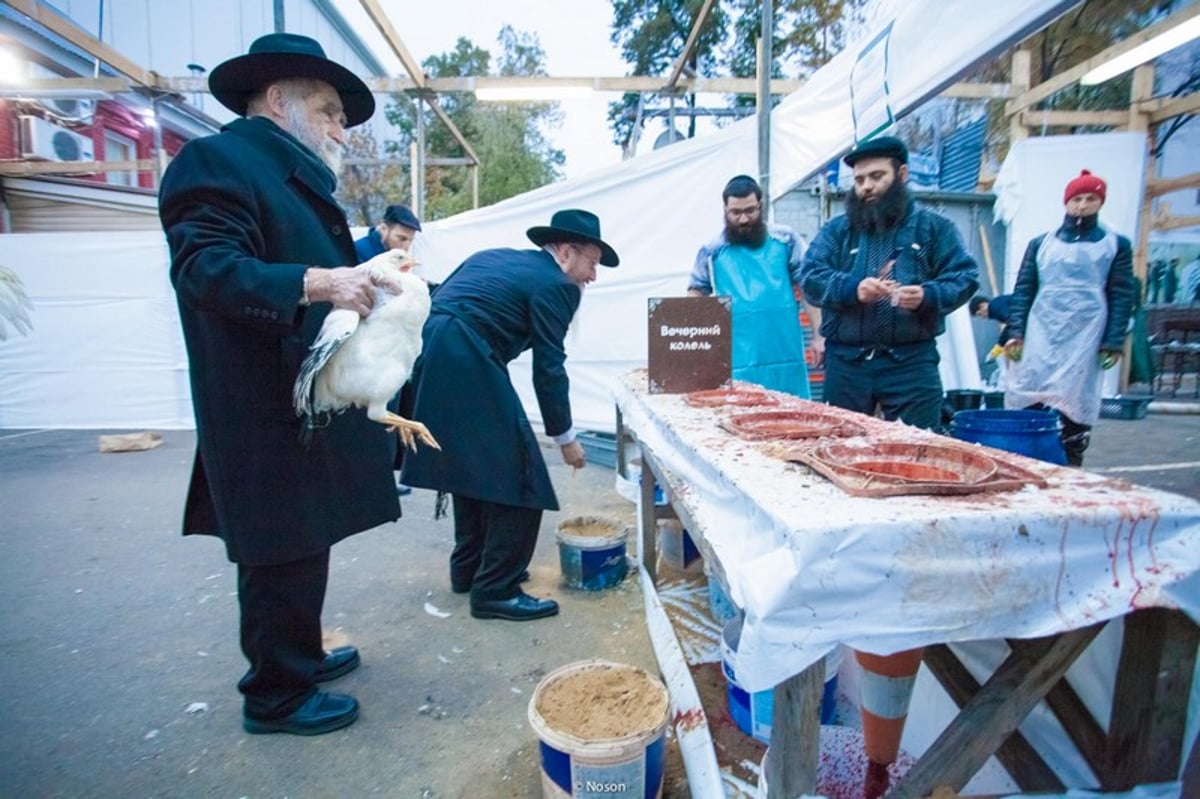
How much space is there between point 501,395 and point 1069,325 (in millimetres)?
3200

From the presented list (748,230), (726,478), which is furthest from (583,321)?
(726,478)

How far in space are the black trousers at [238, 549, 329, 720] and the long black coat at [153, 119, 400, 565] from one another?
0.36 ft

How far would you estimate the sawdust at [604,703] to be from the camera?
4.90ft

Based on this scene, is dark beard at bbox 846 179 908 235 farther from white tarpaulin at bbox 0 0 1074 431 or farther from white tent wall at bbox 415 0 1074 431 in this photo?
white tent wall at bbox 415 0 1074 431

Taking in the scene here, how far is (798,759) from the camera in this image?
1096 mm

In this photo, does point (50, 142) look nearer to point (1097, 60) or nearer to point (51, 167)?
point (51, 167)

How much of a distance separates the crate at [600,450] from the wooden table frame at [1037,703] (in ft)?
13.5

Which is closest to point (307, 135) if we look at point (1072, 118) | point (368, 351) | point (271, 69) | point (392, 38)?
point (271, 69)

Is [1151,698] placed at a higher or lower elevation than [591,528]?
higher

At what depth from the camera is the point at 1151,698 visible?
3.84 feet

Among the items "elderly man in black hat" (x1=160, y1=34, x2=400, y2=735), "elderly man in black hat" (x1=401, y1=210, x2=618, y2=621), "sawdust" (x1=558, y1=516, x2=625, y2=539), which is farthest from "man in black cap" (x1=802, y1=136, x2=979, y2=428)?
"elderly man in black hat" (x1=160, y1=34, x2=400, y2=735)

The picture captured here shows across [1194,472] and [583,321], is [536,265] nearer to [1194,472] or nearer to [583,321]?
[583,321]

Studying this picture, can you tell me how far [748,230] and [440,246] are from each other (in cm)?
382

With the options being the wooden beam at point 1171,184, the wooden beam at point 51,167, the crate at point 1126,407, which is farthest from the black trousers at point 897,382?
the wooden beam at point 51,167
